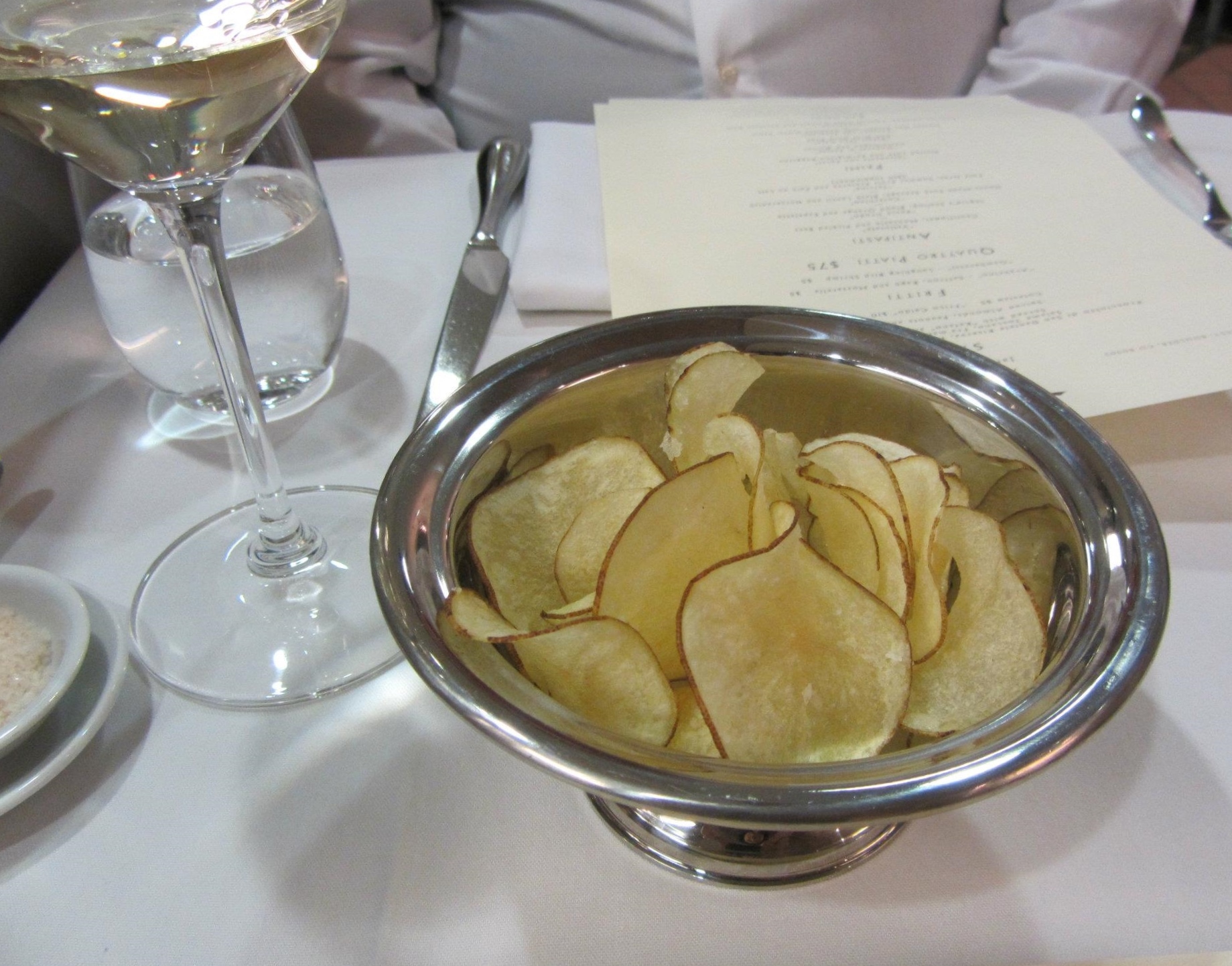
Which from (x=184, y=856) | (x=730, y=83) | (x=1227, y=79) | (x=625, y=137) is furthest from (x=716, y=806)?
(x=1227, y=79)

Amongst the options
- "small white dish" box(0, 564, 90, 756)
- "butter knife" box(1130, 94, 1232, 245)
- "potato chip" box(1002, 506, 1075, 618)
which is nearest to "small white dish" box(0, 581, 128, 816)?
"small white dish" box(0, 564, 90, 756)

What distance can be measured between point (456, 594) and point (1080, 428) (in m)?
0.25

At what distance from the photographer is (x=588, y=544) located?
326mm

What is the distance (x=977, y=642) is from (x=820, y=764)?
9 centimetres

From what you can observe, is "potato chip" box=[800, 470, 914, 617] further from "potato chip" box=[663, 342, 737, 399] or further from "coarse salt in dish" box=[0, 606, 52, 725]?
"coarse salt in dish" box=[0, 606, 52, 725]

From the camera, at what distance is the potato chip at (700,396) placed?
14.0 inches

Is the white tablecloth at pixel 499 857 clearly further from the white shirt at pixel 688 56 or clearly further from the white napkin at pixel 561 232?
the white shirt at pixel 688 56

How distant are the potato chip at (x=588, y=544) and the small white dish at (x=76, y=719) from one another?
0.17 metres

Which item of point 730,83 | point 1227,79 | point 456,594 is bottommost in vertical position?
point 1227,79

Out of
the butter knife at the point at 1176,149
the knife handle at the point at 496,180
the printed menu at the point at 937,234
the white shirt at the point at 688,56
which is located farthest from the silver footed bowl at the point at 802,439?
the white shirt at the point at 688,56

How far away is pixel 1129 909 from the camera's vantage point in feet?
0.93

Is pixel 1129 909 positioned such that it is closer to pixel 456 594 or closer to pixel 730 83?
pixel 456 594

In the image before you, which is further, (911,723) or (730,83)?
(730,83)

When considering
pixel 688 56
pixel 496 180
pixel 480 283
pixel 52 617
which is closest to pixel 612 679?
pixel 52 617
